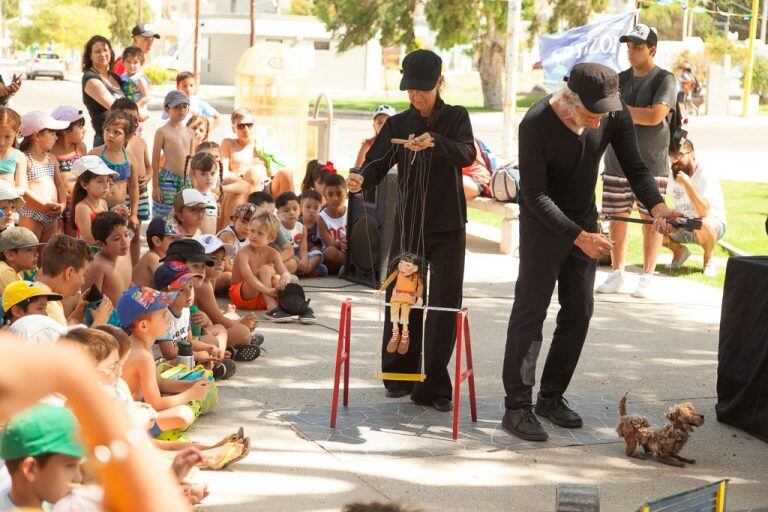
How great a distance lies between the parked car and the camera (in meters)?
53.0

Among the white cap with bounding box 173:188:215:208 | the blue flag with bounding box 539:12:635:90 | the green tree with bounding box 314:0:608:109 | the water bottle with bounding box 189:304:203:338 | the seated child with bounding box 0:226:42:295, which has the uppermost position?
the green tree with bounding box 314:0:608:109

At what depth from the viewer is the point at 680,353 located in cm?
784

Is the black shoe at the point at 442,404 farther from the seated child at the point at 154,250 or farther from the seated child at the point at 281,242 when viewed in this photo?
the seated child at the point at 281,242

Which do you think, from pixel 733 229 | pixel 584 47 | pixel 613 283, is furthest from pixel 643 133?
pixel 584 47

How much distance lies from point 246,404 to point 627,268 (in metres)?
5.81

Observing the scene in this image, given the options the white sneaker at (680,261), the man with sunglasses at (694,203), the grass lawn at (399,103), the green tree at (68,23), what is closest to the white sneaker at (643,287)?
the man with sunglasses at (694,203)

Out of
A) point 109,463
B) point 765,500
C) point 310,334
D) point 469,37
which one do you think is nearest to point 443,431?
point 765,500

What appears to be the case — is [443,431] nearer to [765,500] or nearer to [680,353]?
[765,500]

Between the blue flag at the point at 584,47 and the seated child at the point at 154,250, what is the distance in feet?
30.9

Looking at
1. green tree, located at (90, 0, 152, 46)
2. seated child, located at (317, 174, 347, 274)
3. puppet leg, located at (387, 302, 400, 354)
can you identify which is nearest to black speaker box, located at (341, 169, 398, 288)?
seated child, located at (317, 174, 347, 274)

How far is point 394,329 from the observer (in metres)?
6.02

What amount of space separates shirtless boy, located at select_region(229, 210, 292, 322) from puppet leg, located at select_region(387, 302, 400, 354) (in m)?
2.58

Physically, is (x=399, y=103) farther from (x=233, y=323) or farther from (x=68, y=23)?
(x=233, y=323)

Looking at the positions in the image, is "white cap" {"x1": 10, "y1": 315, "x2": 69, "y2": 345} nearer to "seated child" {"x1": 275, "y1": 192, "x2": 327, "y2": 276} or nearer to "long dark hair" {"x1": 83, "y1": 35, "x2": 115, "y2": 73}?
"seated child" {"x1": 275, "y1": 192, "x2": 327, "y2": 276}
